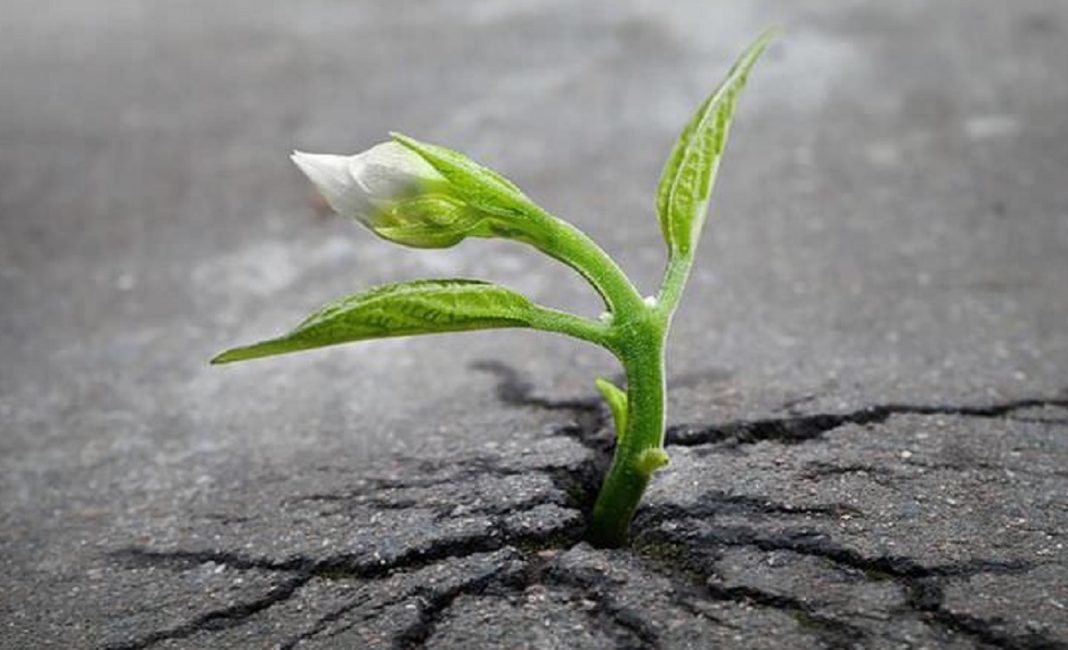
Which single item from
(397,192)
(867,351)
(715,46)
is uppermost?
(715,46)

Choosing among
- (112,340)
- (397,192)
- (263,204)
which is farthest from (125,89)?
(397,192)

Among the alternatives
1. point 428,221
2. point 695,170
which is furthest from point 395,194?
point 695,170

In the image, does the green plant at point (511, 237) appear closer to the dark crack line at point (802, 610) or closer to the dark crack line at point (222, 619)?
the dark crack line at point (802, 610)

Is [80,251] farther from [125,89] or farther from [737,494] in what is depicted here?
[737,494]

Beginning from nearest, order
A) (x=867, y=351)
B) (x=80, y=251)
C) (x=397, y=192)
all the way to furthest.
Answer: (x=397, y=192) < (x=867, y=351) < (x=80, y=251)

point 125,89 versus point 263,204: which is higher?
point 125,89

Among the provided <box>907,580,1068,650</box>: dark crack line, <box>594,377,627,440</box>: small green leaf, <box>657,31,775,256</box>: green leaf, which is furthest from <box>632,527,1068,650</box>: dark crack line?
<box>657,31,775,256</box>: green leaf

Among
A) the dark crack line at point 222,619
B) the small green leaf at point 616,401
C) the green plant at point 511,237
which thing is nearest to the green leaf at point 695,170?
the green plant at point 511,237

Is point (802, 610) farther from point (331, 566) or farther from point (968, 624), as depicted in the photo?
point (331, 566)
